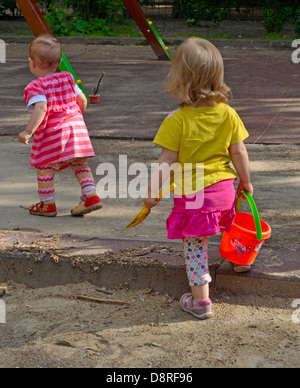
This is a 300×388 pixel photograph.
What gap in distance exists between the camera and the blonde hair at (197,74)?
297cm

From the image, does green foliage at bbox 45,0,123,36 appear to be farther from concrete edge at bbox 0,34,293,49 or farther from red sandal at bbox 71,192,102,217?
red sandal at bbox 71,192,102,217

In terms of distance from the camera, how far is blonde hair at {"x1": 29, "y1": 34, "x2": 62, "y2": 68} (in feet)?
13.7

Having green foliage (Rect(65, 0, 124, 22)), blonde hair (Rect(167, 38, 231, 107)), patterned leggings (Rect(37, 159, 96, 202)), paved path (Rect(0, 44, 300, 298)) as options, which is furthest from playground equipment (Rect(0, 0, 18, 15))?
blonde hair (Rect(167, 38, 231, 107))

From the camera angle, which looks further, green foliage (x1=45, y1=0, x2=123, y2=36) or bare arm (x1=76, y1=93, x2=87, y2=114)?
green foliage (x1=45, y1=0, x2=123, y2=36)

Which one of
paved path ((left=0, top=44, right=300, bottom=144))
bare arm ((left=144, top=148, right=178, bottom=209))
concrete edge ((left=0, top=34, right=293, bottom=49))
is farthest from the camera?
concrete edge ((left=0, top=34, right=293, bottom=49))

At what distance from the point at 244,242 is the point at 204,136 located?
0.56 meters

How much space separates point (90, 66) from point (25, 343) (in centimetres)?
843

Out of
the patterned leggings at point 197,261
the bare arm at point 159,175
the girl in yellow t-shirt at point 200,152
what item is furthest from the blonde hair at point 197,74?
the patterned leggings at point 197,261

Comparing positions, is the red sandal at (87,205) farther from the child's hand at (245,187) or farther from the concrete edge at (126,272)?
the child's hand at (245,187)

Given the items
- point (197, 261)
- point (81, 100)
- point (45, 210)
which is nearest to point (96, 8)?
point (81, 100)

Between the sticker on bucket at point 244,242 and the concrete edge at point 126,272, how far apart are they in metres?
0.10

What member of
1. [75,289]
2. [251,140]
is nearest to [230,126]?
[75,289]

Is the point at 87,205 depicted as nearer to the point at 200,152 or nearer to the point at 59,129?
the point at 59,129

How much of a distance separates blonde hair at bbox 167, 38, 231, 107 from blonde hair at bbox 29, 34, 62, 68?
1.36m
